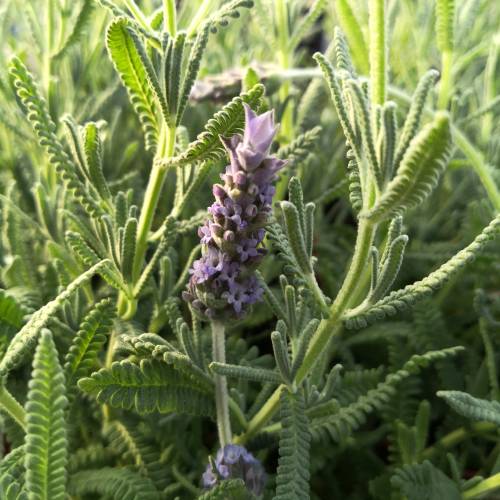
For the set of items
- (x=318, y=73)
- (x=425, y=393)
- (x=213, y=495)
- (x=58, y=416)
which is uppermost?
(x=318, y=73)

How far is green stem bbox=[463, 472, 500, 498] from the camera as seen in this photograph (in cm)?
64

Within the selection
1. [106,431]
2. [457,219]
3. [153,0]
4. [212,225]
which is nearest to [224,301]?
[212,225]

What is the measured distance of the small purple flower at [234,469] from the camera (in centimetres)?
57

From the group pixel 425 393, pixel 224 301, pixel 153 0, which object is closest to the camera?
pixel 224 301

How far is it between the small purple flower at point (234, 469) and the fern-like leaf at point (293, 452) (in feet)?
0.19

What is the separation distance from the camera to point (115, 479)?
2.05 ft

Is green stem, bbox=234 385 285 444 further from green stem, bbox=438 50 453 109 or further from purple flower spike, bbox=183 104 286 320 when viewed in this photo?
green stem, bbox=438 50 453 109

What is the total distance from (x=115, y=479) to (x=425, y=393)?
20.5 inches

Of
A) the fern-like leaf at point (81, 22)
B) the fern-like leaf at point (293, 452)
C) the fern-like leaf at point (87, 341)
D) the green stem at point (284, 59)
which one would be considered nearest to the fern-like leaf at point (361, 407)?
the fern-like leaf at point (293, 452)

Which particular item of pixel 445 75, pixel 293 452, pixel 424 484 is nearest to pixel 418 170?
pixel 293 452

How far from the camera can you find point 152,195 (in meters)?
0.62

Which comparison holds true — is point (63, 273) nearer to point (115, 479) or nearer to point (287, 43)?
point (115, 479)

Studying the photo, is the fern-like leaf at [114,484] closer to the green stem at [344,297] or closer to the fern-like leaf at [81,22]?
the green stem at [344,297]

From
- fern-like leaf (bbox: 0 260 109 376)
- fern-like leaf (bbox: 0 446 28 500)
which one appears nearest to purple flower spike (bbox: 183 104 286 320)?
fern-like leaf (bbox: 0 260 109 376)
